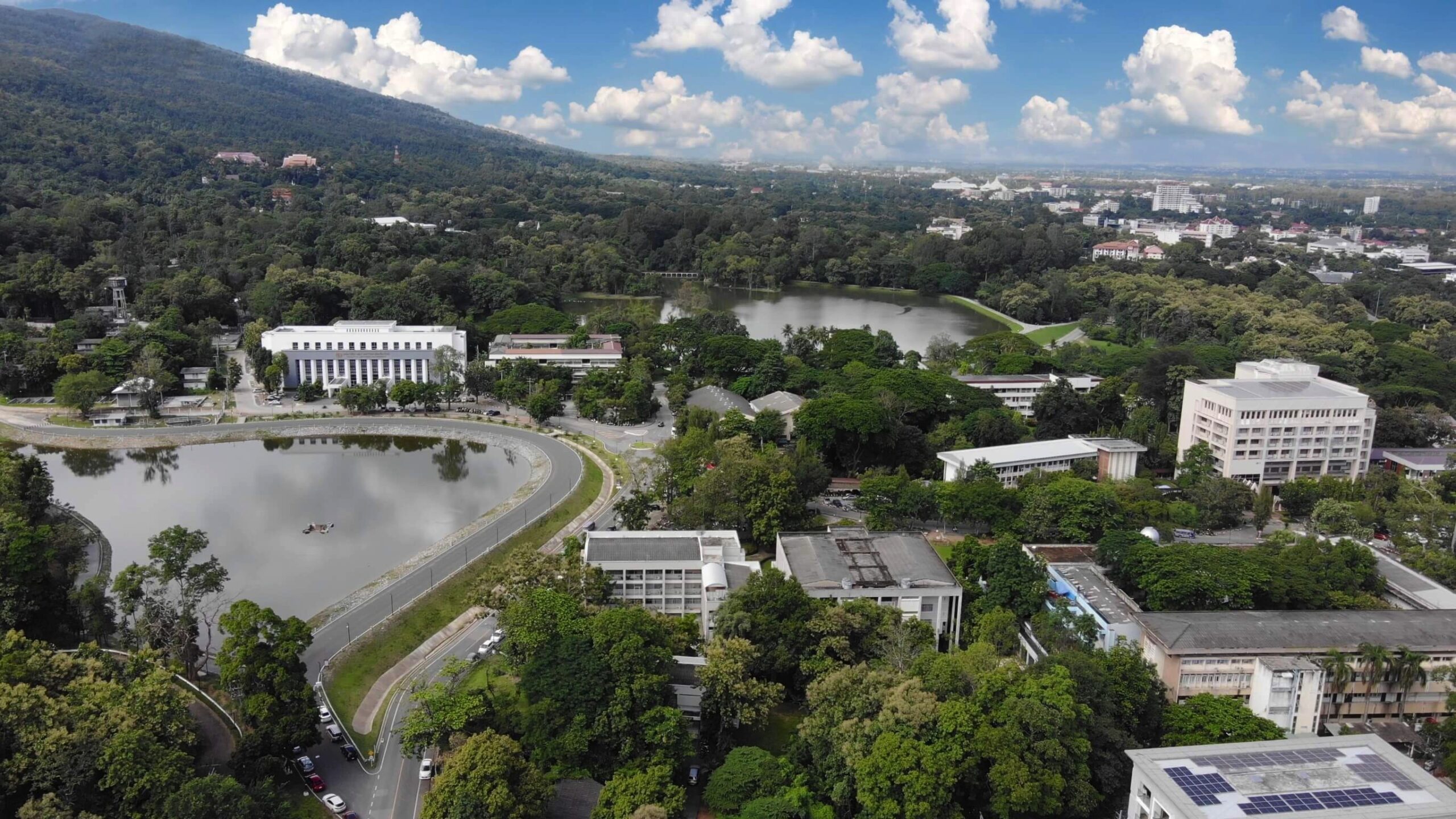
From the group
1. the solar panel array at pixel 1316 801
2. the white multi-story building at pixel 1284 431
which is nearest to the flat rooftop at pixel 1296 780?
the solar panel array at pixel 1316 801

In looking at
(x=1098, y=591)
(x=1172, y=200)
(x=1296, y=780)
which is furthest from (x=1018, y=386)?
(x=1172, y=200)

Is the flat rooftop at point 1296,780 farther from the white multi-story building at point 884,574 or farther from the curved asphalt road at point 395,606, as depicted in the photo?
the curved asphalt road at point 395,606

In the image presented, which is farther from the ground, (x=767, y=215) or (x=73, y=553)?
(x=767, y=215)

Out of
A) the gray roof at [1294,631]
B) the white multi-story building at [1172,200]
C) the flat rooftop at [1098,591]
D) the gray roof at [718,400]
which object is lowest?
the flat rooftop at [1098,591]

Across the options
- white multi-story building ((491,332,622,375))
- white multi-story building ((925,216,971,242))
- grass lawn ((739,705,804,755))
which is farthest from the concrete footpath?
white multi-story building ((925,216,971,242))

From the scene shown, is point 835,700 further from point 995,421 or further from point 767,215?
point 767,215

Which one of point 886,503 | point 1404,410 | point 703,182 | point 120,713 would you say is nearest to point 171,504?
point 120,713

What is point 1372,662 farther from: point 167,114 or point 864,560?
point 167,114
